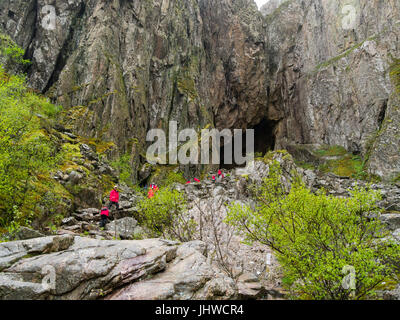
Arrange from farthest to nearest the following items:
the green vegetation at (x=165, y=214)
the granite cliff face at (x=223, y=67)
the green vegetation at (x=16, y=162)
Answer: the granite cliff face at (x=223, y=67)
the green vegetation at (x=165, y=214)
the green vegetation at (x=16, y=162)

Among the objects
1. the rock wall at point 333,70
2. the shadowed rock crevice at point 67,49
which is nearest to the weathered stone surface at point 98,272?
the rock wall at point 333,70

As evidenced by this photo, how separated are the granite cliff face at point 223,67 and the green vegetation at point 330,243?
116 feet

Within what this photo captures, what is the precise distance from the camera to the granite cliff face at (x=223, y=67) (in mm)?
42312

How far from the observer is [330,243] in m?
8.76

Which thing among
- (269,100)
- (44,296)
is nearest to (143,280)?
(44,296)

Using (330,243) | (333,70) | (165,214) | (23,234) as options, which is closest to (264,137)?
(333,70)

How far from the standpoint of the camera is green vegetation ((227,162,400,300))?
7018 mm

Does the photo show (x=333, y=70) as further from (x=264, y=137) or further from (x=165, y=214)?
(x=165, y=214)

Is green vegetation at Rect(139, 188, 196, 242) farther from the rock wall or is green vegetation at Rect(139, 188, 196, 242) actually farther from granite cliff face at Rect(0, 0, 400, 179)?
the rock wall

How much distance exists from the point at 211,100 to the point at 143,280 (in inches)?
2655

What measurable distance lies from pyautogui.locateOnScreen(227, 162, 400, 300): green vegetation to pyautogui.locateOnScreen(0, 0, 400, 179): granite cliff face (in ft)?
116

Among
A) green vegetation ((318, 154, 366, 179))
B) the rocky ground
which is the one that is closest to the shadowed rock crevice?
the rocky ground

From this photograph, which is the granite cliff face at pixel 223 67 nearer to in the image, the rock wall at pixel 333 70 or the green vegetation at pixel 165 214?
the rock wall at pixel 333 70

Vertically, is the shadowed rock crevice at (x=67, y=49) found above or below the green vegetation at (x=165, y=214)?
above
